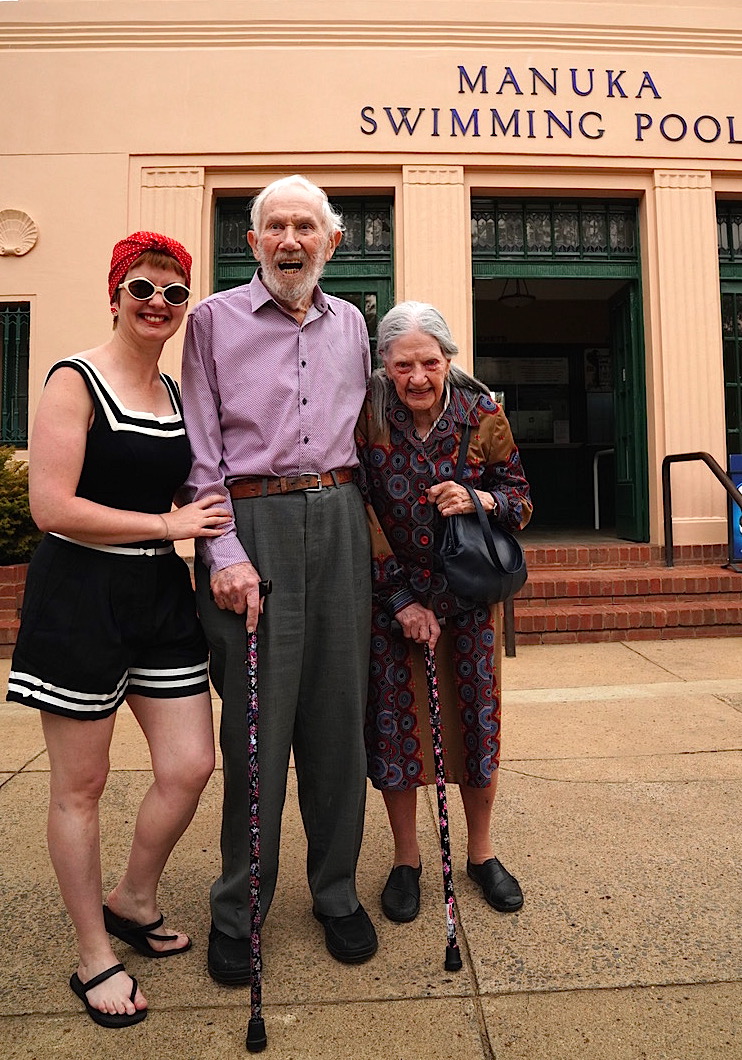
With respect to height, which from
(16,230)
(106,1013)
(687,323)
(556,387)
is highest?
(16,230)

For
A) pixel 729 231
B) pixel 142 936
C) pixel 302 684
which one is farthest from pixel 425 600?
pixel 729 231

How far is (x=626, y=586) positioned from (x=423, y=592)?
4459 mm

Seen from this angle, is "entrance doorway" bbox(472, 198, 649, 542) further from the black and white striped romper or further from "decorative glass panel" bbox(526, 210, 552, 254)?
the black and white striped romper

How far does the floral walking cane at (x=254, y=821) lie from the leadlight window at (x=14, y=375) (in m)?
6.47

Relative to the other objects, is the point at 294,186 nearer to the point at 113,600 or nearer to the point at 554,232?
the point at 113,600

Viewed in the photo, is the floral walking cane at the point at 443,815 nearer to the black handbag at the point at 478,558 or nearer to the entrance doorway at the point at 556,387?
the black handbag at the point at 478,558

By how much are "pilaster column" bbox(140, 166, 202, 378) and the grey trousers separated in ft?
18.9

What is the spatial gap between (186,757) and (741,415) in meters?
7.64

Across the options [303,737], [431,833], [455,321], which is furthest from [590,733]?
[455,321]

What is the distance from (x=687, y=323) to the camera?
7555 mm

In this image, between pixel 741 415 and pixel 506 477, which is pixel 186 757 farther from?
pixel 741 415

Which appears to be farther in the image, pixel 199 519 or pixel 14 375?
pixel 14 375

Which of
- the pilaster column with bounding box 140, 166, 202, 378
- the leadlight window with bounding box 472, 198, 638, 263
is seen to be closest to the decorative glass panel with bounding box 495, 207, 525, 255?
the leadlight window with bounding box 472, 198, 638, 263

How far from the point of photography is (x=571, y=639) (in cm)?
578
